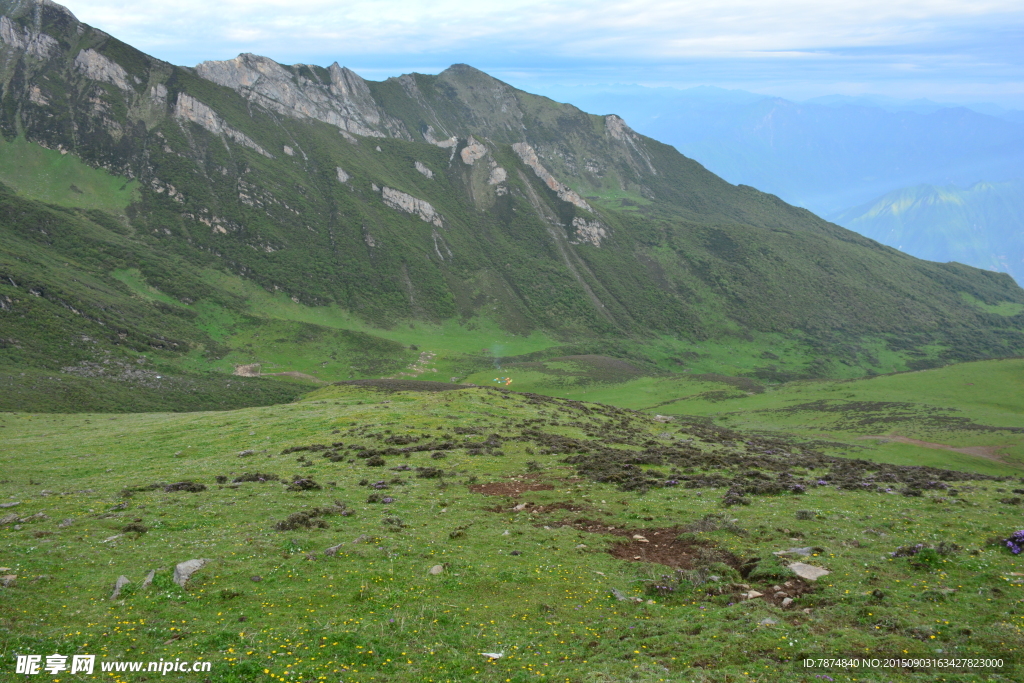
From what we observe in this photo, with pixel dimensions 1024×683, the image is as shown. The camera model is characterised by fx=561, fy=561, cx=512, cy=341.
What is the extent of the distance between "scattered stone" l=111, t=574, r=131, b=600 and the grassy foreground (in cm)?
18

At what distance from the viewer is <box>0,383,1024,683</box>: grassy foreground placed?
15.8 m

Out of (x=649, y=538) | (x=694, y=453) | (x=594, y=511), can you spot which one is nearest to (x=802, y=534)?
(x=649, y=538)

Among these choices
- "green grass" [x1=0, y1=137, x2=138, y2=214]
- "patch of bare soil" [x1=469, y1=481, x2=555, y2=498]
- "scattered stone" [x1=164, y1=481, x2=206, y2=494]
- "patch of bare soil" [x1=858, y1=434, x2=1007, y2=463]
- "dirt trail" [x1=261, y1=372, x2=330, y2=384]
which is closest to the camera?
"scattered stone" [x1=164, y1=481, x2=206, y2=494]

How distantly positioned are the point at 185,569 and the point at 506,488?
733 inches

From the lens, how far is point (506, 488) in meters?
34.8

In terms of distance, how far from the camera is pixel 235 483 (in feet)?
112

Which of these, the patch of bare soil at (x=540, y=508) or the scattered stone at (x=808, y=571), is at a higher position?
the scattered stone at (x=808, y=571)

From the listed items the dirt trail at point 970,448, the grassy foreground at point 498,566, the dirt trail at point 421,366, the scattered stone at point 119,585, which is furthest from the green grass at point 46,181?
the dirt trail at point 970,448

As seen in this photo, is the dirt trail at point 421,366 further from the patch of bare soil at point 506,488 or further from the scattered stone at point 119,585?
the scattered stone at point 119,585

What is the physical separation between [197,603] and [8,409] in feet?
302

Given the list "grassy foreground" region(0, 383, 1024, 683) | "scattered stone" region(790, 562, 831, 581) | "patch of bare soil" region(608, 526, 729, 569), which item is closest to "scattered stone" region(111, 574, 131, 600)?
"grassy foreground" region(0, 383, 1024, 683)

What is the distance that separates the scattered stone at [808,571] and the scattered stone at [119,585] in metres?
23.8

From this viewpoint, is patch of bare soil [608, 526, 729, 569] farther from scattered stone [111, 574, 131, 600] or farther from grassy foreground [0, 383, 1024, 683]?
scattered stone [111, 574, 131, 600]

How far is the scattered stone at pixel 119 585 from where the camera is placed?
1847 centimetres
